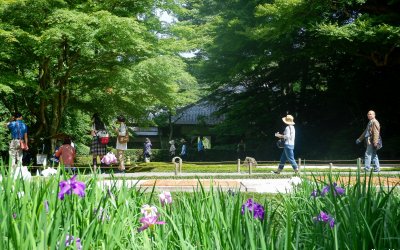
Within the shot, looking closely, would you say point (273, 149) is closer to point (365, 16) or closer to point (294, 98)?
point (294, 98)

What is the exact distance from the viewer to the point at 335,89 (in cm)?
2597

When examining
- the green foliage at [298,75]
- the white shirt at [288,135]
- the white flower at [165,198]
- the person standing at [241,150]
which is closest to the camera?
the white flower at [165,198]

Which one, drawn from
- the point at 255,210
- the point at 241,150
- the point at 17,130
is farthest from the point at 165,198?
the point at 241,150

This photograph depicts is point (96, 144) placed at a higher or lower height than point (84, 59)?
lower

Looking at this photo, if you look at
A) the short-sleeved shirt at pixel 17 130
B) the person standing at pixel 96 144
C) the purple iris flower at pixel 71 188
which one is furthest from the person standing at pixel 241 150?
the purple iris flower at pixel 71 188

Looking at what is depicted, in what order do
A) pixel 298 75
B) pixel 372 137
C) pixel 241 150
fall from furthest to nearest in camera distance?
1. pixel 241 150
2. pixel 298 75
3. pixel 372 137

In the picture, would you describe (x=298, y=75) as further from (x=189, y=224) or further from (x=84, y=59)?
(x=189, y=224)

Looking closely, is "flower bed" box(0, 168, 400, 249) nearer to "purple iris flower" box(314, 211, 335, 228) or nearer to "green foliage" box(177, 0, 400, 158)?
"purple iris flower" box(314, 211, 335, 228)

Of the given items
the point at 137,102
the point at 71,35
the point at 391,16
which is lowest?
the point at 137,102

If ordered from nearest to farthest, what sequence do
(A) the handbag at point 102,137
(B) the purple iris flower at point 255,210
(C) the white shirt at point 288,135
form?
1. (B) the purple iris flower at point 255,210
2. (C) the white shirt at point 288,135
3. (A) the handbag at point 102,137

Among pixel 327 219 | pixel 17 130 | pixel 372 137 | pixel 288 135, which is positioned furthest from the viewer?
pixel 372 137

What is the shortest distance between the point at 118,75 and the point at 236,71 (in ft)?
33.6

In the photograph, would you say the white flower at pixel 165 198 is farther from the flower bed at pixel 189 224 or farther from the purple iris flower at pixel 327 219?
the purple iris flower at pixel 327 219

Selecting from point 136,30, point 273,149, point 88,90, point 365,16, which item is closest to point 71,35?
point 136,30
